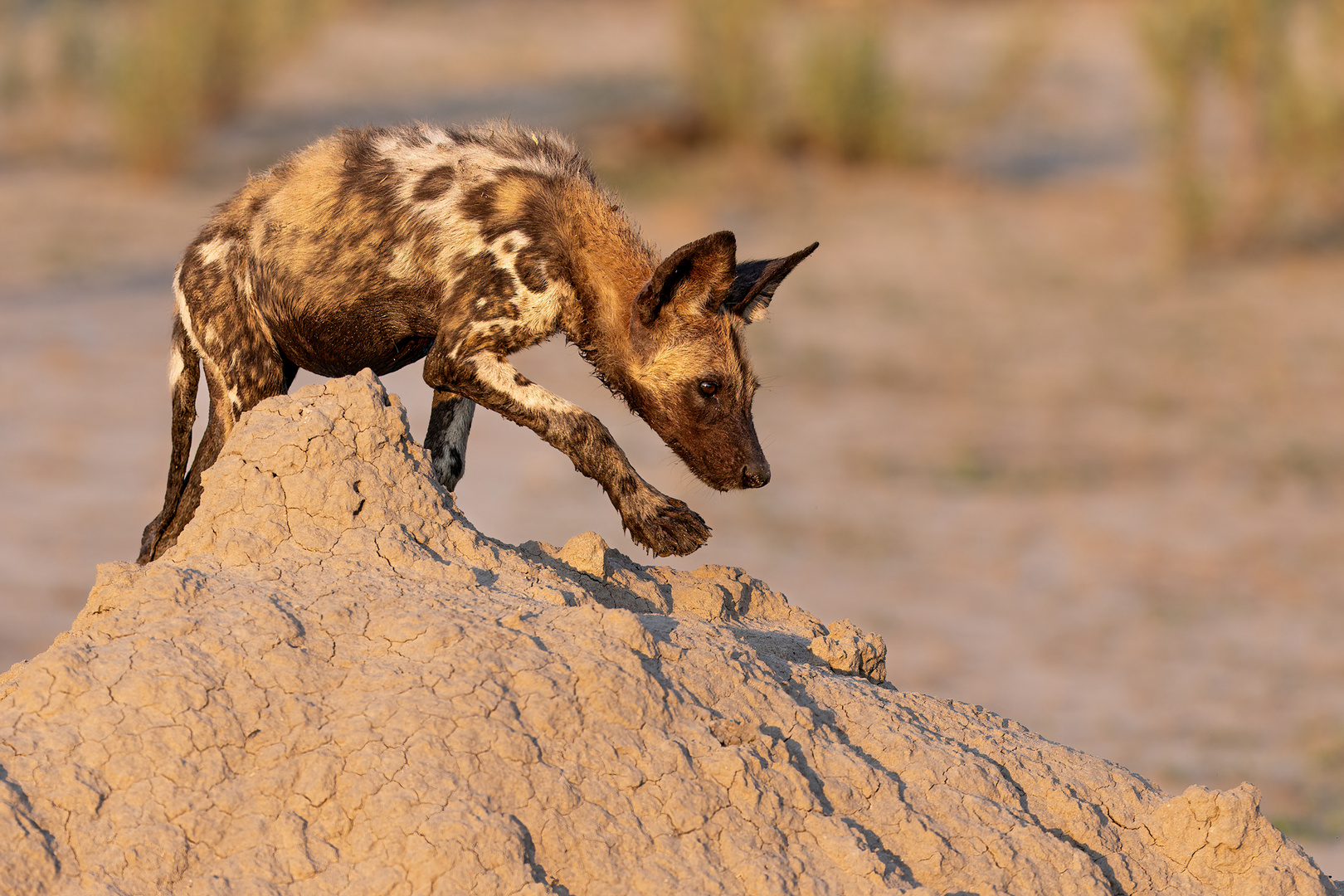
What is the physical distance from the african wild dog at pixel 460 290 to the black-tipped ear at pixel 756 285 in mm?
11

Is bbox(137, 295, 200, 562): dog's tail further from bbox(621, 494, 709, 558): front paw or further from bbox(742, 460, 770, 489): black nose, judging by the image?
bbox(742, 460, 770, 489): black nose

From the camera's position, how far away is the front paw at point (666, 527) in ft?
19.7

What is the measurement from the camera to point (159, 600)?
4.93m

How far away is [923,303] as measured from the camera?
70.5 feet

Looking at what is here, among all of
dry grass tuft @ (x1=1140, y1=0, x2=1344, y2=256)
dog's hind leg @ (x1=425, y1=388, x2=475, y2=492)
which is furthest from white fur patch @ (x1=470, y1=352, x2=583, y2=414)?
dry grass tuft @ (x1=1140, y1=0, x2=1344, y2=256)

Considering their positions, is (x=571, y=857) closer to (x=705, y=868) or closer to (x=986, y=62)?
(x=705, y=868)

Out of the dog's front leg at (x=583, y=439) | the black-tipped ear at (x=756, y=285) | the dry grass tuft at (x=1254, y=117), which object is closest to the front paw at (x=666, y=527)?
the dog's front leg at (x=583, y=439)

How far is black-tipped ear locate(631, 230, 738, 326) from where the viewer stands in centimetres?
626

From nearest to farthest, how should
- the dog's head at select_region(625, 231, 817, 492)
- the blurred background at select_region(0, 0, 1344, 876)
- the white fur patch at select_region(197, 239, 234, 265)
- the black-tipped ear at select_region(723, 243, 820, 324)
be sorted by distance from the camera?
the black-tipped ear at select_region(723, 243, 820, 324) → the dog's head at select_region(625, 231, 817, 492) → the white fur patch at select_region(197, 239, 234, 265) → the blurred background at select_region(0, 0, 1344, 876)

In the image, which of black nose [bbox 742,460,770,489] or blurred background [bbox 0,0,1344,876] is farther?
blurred background [bbox 0,0,1344,876]

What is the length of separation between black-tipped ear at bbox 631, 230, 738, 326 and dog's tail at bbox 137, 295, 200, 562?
6.27ft

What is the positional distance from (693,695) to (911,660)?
8234 millimetres

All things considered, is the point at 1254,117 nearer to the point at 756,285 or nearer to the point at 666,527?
the point at 756,285

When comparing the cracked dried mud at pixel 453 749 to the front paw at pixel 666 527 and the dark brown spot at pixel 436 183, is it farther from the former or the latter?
the dark brown spot at pixel 436 183
